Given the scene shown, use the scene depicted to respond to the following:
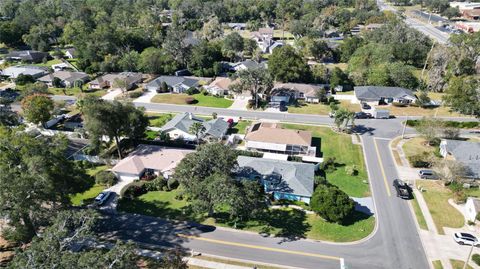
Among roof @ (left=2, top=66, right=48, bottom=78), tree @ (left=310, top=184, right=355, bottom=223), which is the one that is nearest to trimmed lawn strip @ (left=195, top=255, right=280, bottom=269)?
tree @ (left=310, top=184, right=355, bottom=223)

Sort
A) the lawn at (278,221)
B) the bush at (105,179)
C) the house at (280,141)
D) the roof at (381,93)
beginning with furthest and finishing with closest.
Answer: the roof at (381,93), the house at (280,141), the bush at (105,179), the lawn at (278,221)

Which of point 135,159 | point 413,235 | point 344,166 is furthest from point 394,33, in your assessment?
point 135,159

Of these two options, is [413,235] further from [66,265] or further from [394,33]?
[394,33]

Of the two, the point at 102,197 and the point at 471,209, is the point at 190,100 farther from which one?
the point at 471,209

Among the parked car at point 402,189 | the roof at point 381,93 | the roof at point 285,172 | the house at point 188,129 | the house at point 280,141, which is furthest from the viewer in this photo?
the roof at point 381,93

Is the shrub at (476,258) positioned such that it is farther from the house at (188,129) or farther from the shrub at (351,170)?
the house at (188,129)

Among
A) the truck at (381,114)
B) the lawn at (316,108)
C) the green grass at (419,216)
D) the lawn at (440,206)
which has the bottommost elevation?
the green grass at (419,216)

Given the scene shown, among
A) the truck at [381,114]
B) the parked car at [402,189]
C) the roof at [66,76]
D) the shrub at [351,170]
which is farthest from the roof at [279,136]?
the roof at [66,76]
